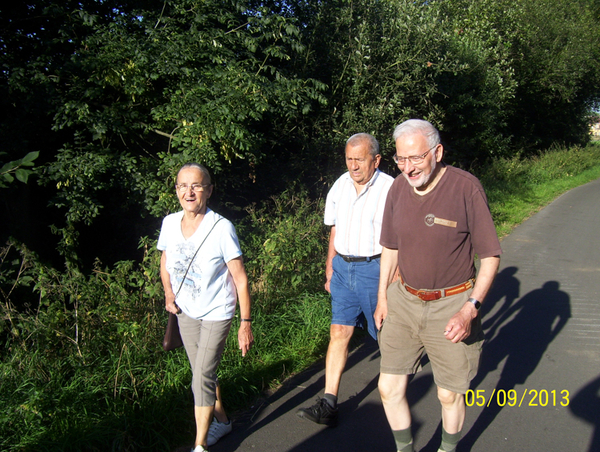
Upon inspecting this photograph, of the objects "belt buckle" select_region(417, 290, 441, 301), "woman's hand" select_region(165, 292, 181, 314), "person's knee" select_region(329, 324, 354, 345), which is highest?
"woman's hand" select_region(165, 292, 181, 314)

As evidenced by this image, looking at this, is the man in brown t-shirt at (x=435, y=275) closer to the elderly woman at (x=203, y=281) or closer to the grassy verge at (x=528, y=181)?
the elderly woman at (x=203, y=281)

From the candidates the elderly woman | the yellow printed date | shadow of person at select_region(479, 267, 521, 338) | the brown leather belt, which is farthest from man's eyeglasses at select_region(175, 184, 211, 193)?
shadow of person at select_region(479, 267, 521, 338)

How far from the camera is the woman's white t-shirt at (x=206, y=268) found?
9.55ft

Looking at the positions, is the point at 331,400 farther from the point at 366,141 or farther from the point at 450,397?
the point at 366,141

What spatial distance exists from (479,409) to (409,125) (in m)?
2.22

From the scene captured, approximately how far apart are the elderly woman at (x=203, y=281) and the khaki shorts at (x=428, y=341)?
2.82 feet

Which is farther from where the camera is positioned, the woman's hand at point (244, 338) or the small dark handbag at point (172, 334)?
the small dark handbag at point (172, 334)

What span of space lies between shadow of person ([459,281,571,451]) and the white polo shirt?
1413mm

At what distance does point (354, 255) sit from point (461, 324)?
3.73ft

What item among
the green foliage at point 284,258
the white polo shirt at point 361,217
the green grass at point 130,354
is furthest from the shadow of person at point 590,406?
the green foliage at point 284,258

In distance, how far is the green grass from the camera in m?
3.13

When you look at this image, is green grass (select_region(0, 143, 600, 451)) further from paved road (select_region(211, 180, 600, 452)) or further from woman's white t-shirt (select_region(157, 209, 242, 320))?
woman's white t-shirt (select_region(157, 209, 242, 320))

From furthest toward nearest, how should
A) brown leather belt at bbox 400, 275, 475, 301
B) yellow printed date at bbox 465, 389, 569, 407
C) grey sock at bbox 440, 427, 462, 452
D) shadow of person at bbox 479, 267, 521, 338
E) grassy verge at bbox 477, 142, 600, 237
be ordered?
1. grassy verge at bbox 477, 142, 600, 237
2. shadow of person at bbox 479, 267, 521, 338
3. yellow printed date at bbox 465, 389, 569, 407
4. grey sock at bbox 440, 427, 462, 452
5. brown leather belt at bbox 400, 275, 475, 301

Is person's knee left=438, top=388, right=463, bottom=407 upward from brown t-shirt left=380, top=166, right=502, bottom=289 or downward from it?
downward
